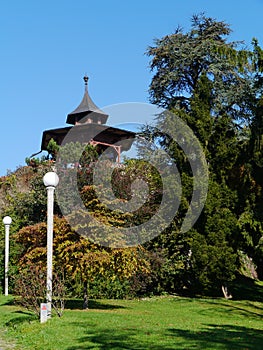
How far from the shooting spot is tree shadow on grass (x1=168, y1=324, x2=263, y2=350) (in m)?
9.55

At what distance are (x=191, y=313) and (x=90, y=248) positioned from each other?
422cm

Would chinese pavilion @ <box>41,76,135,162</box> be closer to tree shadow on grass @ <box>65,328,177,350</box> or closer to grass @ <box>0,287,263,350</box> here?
grass @ <box>0,287,263,350</box>

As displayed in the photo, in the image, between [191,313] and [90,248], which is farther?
[191,313]

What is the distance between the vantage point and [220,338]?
1075 cm

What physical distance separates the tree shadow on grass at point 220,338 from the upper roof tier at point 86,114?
29300 mm

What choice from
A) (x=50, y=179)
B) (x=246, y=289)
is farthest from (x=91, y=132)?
(x=50, y=179)

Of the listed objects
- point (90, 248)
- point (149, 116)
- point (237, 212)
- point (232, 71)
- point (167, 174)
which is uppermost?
point (232, 71)

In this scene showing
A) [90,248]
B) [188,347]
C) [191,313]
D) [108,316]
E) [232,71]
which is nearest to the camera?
[188,347]

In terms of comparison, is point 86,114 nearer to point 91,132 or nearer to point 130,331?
point 91,132

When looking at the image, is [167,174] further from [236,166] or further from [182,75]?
[182,75]

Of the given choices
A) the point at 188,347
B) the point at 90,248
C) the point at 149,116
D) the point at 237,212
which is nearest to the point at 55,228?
the point at 90,248

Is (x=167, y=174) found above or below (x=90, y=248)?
above

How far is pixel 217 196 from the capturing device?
21.7 m

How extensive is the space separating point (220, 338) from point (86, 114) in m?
31.5
